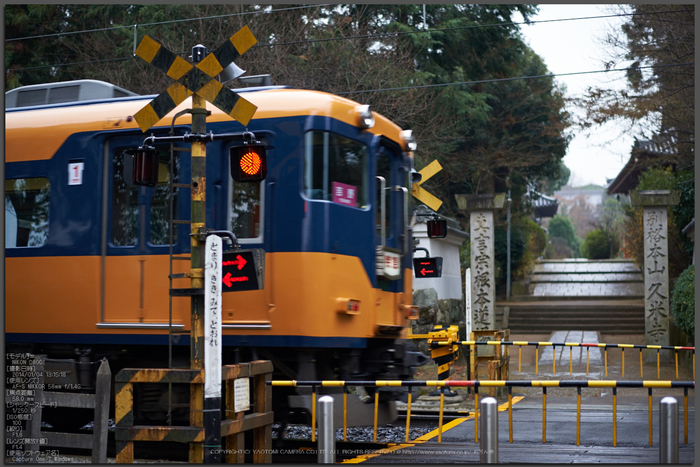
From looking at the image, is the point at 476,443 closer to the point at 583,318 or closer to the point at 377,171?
the point at 377,171

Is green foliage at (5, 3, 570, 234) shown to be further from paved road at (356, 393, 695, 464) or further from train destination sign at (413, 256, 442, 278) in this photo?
paved road at (356, 393, 695, 464)

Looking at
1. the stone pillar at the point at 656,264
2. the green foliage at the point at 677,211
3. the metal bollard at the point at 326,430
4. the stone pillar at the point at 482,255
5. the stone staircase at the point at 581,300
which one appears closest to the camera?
the metal bollard at the point at 326,430

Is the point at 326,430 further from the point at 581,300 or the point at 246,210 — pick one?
the point at 581,300

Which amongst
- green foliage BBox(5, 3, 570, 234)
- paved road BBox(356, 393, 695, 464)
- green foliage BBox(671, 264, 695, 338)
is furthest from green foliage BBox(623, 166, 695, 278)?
paved road BBox(356, 393, 695, 464)

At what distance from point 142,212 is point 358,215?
7.30ft

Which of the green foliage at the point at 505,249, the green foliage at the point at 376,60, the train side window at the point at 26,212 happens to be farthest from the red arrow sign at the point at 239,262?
the green foliage at the point at 505,249

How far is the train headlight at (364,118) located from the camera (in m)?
7.59

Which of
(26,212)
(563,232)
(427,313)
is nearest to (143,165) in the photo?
(26,212)

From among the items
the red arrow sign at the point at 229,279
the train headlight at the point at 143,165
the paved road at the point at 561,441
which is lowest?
the paved road at the point at 561,441

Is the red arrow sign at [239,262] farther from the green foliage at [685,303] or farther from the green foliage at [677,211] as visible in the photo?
the green foliage at [677,211]

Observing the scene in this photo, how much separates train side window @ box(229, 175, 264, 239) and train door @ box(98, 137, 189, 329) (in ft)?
1.65

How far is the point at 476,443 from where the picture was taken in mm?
8398

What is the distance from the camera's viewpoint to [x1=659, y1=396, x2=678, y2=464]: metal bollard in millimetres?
5156

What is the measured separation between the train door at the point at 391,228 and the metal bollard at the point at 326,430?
7.66 feet
